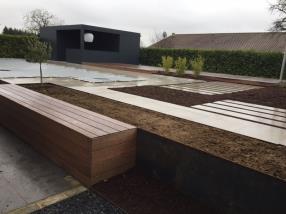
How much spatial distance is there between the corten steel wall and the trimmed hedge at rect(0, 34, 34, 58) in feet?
5.39

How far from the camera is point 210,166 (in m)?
2.23

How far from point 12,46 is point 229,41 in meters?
19.5

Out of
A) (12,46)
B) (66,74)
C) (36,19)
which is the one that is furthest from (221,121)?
(36,19)

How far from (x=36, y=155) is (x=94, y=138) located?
1219 millimetres

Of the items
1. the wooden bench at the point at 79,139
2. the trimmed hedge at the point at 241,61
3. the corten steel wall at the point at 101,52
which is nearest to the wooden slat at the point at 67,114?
the wooden bench at the point at 79,139

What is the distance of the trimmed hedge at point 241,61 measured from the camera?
42.3 feet

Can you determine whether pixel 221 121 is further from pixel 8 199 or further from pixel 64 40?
pixel 64 40

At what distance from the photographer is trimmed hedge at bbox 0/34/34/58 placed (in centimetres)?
1798

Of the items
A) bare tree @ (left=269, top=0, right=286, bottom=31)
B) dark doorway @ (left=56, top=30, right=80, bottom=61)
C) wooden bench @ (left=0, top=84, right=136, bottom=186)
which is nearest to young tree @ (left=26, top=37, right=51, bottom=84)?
wooden bench @ (left=0, top=84, right=136, bottom=186)

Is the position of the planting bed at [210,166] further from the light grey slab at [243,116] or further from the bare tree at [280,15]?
the bare tree at [280,15]

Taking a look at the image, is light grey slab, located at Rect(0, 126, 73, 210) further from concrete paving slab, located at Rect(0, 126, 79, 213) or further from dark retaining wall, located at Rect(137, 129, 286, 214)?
dark retaining wall, located at Rect(137, 129, 286, 214)

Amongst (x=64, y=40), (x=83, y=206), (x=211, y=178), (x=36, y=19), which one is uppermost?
(x=36, y=19)

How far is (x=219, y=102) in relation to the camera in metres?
5.72

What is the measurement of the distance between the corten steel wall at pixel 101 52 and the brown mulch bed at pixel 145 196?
14.8m
